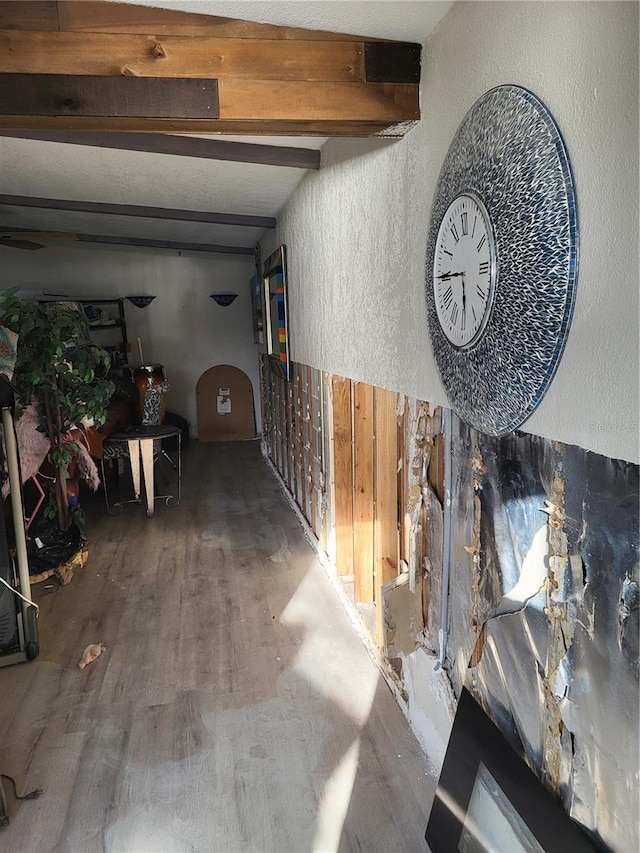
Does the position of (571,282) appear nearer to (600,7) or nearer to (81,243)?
(600,7)

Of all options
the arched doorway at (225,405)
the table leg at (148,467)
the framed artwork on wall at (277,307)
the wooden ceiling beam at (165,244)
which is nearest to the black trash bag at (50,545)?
the table leg at (148,467)

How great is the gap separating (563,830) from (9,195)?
199 inches

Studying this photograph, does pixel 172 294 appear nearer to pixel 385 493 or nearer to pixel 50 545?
pixel 50 545

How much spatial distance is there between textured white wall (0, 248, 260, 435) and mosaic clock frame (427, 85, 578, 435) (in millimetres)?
6395

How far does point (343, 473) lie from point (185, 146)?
1.88 metres

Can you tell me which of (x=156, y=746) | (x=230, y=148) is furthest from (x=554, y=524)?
(x=230, y=148)

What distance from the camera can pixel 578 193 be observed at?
1.01 metres

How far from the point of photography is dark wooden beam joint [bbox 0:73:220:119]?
1573 millimetres

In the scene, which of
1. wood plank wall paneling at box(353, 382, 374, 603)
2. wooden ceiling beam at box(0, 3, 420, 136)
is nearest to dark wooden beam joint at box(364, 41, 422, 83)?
wooden ceiling beam at box(0, 3, 420, 136)

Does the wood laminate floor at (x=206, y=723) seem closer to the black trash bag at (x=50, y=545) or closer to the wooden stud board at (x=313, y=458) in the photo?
the black trash bag at (x=50, y=545)

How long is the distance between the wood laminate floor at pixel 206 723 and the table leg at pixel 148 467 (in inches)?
37.2

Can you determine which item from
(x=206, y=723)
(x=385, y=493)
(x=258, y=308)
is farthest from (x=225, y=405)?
(x=206, y=723)

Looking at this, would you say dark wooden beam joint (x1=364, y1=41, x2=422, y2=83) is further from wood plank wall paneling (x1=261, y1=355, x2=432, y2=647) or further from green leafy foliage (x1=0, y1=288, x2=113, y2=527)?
green leafy foliage (x1=0, y1=288, x2=113, y2=527)

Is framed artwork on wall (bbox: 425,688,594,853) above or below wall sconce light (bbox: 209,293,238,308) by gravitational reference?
below
